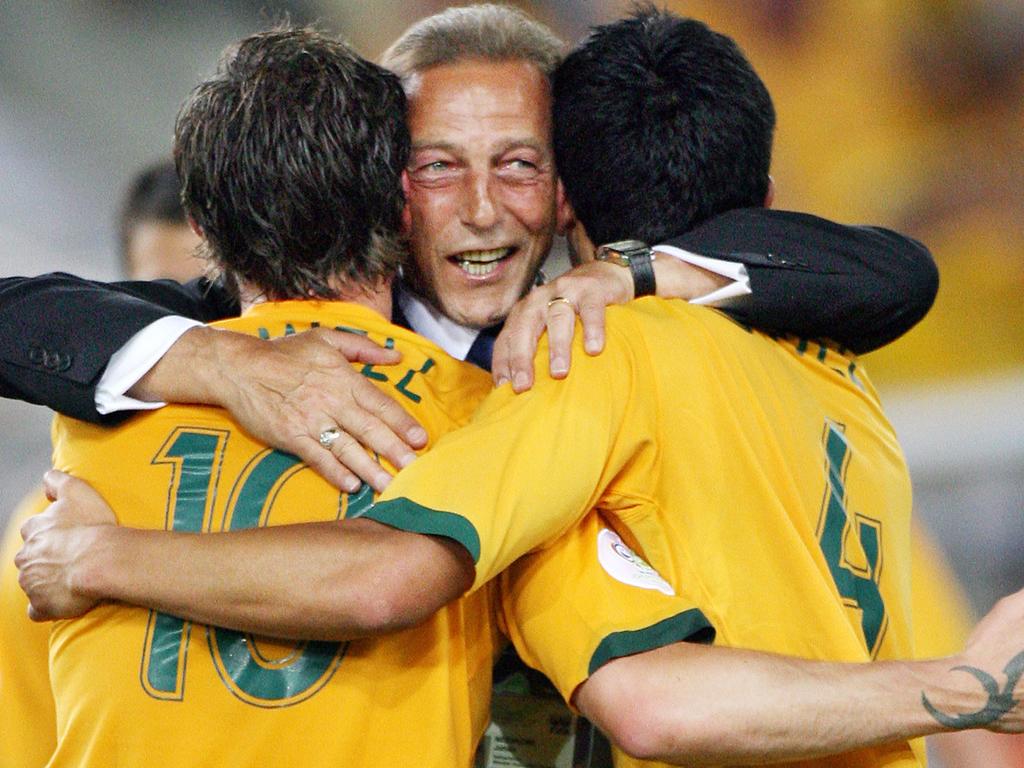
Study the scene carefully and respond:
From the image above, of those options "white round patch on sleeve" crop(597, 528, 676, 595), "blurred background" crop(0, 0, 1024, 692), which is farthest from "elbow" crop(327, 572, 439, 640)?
"blurred background" crop(0, 0, 1024, 692)

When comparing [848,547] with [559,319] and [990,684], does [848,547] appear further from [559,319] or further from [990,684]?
[559,319]

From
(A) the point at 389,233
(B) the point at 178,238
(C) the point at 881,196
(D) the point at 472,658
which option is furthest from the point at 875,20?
(D) the point at 472,658

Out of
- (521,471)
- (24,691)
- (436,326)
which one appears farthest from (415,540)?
(436,326)

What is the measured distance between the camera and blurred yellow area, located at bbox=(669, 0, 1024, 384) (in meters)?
4.10

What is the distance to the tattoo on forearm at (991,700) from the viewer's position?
4.89 ft

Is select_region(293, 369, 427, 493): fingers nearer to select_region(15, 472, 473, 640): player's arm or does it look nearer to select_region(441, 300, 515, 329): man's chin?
select_region(15, 472, 473, 640): player's arm

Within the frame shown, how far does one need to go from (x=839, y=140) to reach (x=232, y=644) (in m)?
3.28

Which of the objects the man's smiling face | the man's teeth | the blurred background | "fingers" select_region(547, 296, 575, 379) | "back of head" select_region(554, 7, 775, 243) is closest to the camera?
"fingers" select_region(547, 296, 575, 379)

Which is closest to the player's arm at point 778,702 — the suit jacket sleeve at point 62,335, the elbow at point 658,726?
the elbow at point 658,726

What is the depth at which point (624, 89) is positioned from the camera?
5.85 ft

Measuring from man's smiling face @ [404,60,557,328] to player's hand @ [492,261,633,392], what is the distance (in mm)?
569

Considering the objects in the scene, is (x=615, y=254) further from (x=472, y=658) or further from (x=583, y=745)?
(x=583, y=745)

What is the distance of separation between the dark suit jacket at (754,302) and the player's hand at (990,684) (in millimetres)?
485

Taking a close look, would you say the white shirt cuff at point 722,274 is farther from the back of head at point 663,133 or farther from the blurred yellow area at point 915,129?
the blurred yellow area at point 915,129
